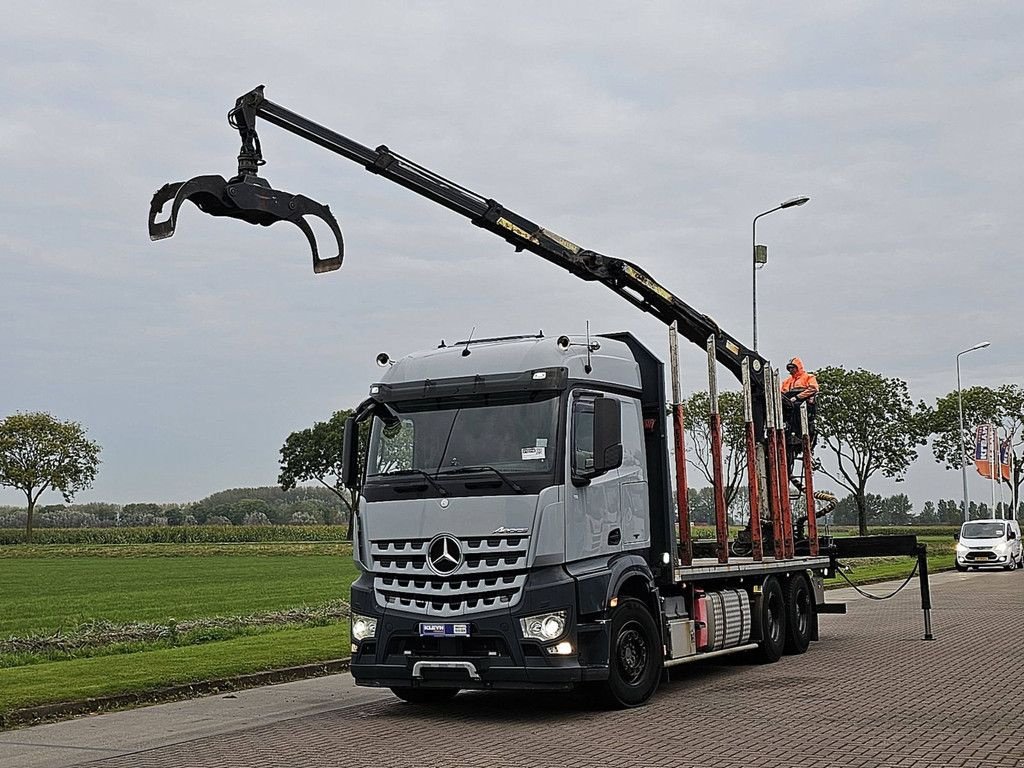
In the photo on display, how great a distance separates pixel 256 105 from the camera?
1217 centimetres

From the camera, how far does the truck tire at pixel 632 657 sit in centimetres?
1165

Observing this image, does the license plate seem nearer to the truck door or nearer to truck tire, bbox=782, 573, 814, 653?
the truck door

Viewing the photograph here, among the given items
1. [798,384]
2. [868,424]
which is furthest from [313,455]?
[798,384]

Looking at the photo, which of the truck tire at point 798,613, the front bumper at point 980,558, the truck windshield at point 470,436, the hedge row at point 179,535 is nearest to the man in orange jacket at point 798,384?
the truck tire at point 798,613

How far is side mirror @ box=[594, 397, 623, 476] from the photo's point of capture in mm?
11680

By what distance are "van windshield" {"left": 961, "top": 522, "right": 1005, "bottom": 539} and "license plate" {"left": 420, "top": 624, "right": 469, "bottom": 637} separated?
35864 millimetres

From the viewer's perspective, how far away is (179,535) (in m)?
87.0

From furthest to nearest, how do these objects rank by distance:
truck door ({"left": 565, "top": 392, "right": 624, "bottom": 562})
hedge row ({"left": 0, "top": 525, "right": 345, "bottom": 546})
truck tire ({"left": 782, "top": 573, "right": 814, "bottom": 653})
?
hedge row ({"left": 0, "top": 525, "right": 345, "bottom": 546}) → truck tire ({"left": 782, "top": 573, "right": 814, "bottom": 653}) → truck door ({"left": 565, "top": 392, "right": 624, "bottom": 562})

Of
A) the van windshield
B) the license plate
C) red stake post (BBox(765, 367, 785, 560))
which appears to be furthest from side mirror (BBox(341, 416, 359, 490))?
the van windshield

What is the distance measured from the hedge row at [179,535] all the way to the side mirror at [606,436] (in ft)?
241

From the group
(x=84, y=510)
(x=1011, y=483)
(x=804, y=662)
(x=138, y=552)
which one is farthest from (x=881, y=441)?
(x=84, y=510)

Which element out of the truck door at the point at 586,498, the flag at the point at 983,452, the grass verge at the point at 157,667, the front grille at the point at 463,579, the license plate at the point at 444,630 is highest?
the flag at the point at 983,452

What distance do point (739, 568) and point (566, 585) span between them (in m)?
4.07

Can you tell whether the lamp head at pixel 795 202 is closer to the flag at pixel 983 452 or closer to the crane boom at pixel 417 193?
the crane boom at pixel 417 193
